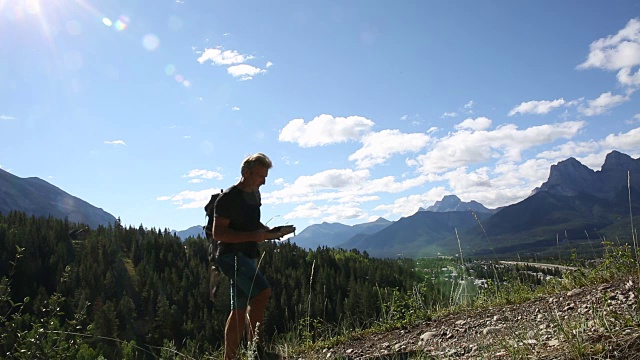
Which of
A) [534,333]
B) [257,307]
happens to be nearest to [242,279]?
[257,307]

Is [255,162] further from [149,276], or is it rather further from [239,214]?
[149,276]

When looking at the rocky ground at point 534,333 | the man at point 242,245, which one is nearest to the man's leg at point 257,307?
the man at point 242,245

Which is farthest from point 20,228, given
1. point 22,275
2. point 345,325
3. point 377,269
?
point 345,325

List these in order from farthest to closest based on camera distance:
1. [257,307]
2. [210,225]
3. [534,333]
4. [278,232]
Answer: [210,225]
[278,232]
[257,307]
[534,333]

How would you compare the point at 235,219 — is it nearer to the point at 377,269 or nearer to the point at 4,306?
the point at 4,306

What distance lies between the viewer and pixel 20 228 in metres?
75.0

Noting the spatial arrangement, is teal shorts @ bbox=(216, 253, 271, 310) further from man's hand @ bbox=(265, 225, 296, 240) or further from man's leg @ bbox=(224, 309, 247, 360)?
man's hand @ bbox=(265, 225, 296, 240)

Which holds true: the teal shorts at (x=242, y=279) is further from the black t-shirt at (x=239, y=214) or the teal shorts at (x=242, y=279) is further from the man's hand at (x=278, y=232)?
the man's hand at (x=278, y=232)

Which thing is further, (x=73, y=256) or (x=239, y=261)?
(x=73, y=256)

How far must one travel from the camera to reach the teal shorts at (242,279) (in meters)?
4.82

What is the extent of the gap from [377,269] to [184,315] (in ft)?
99.3

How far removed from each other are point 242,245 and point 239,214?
350mm

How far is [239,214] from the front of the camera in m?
5.04

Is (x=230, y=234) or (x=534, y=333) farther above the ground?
(x=230, y=234)
